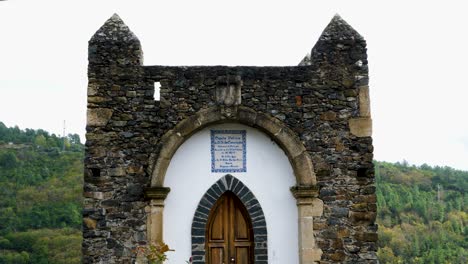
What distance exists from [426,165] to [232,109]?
175 feet

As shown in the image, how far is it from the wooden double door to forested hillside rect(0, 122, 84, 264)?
71.0 feet

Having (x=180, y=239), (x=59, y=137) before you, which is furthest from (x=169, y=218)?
(x=59, y=137)

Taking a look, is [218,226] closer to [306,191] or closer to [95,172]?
[306,191]

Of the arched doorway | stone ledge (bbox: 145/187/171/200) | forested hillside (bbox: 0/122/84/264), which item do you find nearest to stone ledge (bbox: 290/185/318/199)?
the arched doorway

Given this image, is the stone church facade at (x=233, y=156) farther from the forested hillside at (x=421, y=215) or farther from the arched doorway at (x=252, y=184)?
the forested hillside at (x=421, y=215)

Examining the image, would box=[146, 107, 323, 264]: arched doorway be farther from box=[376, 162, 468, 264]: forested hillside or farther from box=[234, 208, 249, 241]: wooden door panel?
box=[376, 162, 468, 264]: forested hillside

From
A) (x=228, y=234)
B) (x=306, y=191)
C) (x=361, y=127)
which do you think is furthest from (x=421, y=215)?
(x=228, y=234)

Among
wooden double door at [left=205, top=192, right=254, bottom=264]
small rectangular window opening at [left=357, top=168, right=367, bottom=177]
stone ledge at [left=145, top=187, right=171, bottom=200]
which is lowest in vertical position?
Answer: wooden double door at [left=205, top=192, right=254, bottom=264]

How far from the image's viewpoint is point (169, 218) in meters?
8.92

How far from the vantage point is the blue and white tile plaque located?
9.20m

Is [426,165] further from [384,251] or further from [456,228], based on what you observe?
[384,251]

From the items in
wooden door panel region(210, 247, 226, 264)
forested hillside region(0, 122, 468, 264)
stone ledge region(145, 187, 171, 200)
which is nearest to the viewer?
stone ledge region(145, 187, 171, 200)

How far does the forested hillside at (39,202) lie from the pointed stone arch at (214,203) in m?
21.8

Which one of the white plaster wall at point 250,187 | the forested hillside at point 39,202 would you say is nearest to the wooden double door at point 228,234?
the white plaster wall at point 250,187
